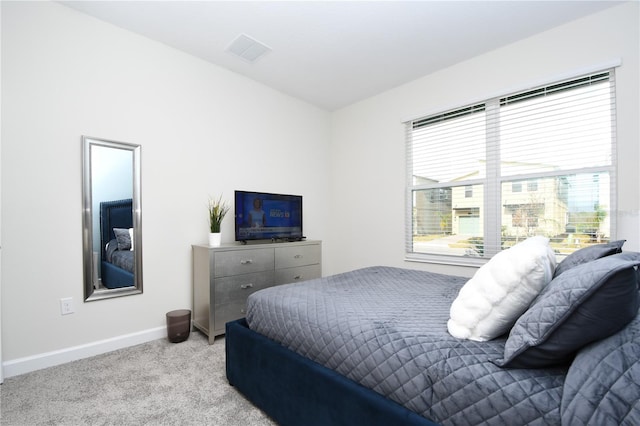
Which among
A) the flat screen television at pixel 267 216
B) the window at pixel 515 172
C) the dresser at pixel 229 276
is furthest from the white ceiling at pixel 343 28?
the dresser at pixel 229 276

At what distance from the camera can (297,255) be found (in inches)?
129

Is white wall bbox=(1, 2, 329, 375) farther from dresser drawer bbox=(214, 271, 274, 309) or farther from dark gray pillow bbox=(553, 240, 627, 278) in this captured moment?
dark gray pillow bbox=(553, 240, 627, 278)

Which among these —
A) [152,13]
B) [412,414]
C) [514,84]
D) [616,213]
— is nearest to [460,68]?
[514,84]

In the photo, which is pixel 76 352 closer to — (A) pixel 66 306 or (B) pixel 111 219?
(A) pixel 66 306

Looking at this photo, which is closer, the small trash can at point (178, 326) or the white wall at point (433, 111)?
the white wall at point (433, 111)

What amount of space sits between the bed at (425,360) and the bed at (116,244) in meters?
1.31

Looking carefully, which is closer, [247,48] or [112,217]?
[112,217]

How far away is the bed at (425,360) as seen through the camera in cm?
78

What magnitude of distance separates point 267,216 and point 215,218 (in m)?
0.62

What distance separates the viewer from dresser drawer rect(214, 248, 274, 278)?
2625mm

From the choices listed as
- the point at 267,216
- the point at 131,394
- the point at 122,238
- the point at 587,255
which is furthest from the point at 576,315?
the point at 122,238

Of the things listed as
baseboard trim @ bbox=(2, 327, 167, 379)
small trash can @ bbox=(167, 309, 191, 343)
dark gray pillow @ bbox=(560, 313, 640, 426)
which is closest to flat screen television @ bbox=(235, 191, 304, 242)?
small trash can @ bbox=(167, 309, 191, 343)

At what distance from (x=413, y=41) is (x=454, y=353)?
2713mm

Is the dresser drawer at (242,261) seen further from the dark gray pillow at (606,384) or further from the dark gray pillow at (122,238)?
the dark gray pillow at (606,384)
